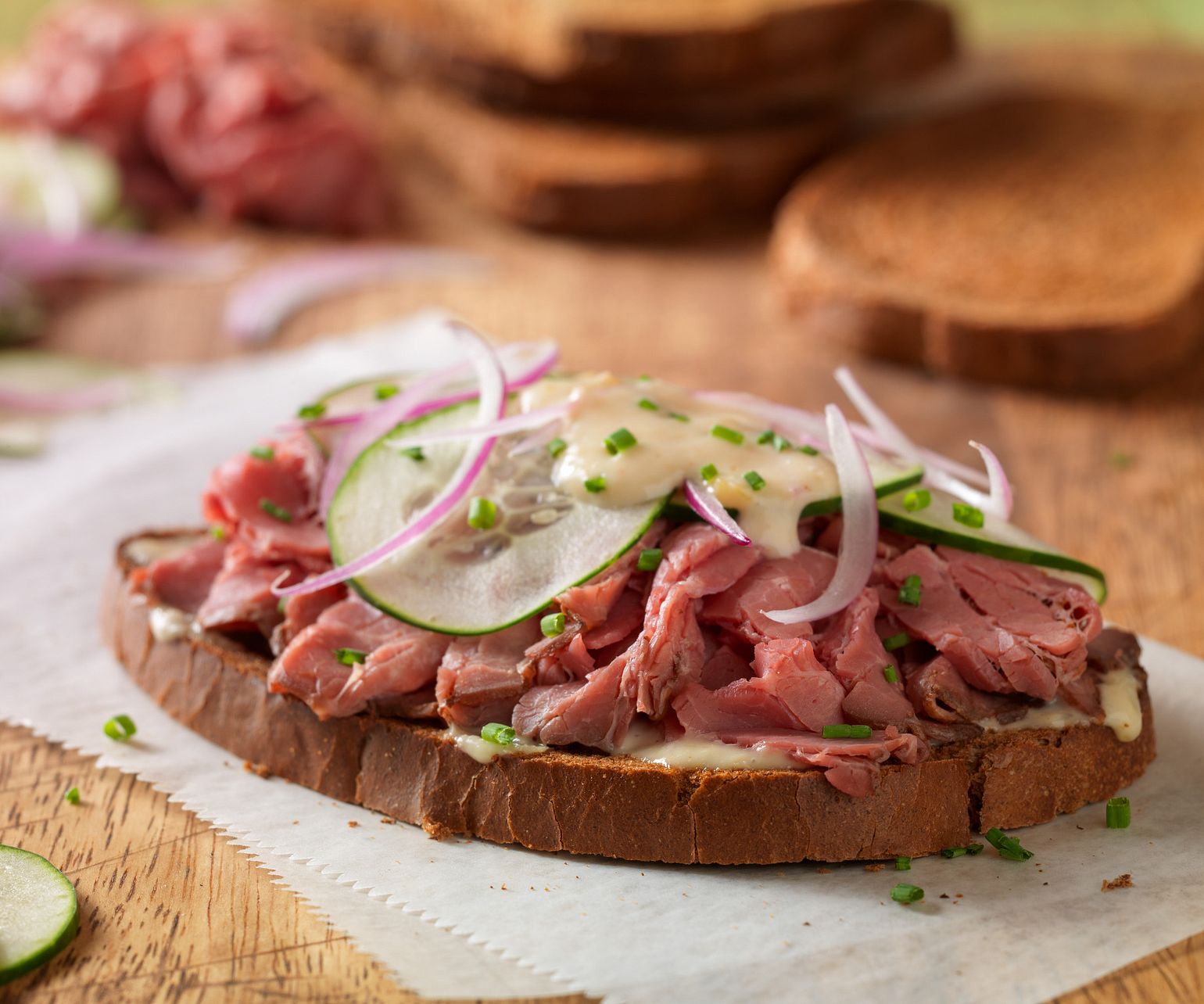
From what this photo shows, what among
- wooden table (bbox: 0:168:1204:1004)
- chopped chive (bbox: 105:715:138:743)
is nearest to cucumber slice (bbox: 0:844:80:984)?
wooden table (bbox: 0:168:1204:1004)

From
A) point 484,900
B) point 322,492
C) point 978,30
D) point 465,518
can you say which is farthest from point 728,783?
point 978,30

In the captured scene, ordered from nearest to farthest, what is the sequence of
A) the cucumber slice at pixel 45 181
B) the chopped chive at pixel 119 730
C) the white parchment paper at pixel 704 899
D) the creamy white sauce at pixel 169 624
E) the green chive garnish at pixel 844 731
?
the white parchment paper at pixel 704 899, the green chive garnish at pixel 844 731, the chopped chive at pixel 119 730, the creamy white sauce at pixel 169 624, the cucumber slice at pixel 45 181

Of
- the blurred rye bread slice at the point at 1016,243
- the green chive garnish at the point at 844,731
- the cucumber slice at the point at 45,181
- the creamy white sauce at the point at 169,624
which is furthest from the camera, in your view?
the cucumber slice at the point at 45,181

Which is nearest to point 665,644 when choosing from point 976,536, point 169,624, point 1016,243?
point 976,536

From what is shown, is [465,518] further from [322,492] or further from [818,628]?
[818,628]

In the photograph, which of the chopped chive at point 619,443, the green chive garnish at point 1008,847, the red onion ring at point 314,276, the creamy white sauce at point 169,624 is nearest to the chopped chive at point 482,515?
the chopped chive at point 619,443

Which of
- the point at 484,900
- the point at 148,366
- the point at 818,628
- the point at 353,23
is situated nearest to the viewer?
the point at 484,900

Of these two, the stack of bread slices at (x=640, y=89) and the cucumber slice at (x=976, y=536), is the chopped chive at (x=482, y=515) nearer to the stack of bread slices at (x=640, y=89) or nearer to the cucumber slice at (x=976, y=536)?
the cucumber slice at (x=976, y=536)

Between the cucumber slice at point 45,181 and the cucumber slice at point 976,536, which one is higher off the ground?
the cucumber slice at point 976,536
